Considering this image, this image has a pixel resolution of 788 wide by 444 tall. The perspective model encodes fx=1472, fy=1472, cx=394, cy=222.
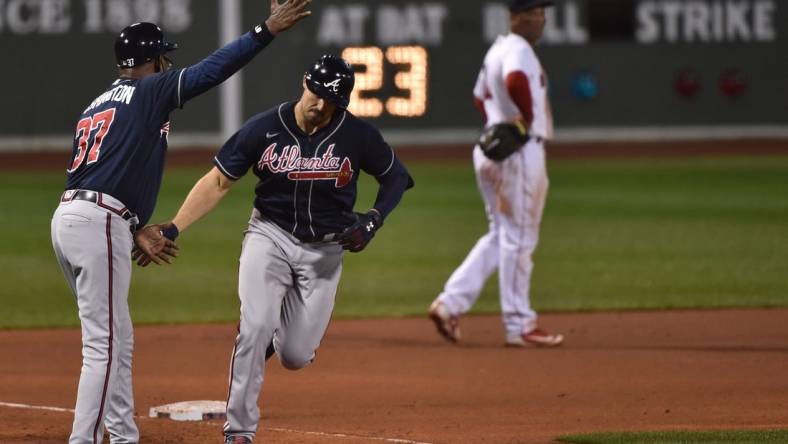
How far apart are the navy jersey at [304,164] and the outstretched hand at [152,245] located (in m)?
0.45

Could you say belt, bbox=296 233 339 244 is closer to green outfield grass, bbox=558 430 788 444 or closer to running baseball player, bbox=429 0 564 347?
green outfield grass, bbox=558 430 788 444

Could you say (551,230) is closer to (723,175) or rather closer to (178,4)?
(723,175)

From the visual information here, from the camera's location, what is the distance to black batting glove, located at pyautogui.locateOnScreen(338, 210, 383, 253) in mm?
6465

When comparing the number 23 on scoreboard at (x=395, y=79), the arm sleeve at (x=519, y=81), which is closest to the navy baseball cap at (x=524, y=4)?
the arm sleeve at (x=519, y=81)

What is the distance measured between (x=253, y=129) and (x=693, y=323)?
5045 mm

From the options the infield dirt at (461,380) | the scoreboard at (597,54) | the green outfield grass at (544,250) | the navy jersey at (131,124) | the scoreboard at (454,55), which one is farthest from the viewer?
the scoreboard at (597,54)

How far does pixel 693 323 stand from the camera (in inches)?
414

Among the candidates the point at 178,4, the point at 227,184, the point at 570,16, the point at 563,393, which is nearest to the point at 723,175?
the point at 570,16

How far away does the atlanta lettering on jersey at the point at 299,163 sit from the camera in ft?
21.1

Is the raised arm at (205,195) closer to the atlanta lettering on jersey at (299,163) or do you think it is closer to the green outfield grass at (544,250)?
the atlanta lettering on jersey at (299,163)

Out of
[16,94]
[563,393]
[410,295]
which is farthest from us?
[16,94]

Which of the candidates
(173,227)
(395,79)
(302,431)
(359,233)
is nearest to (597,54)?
(395,79)

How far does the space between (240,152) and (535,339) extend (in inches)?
141

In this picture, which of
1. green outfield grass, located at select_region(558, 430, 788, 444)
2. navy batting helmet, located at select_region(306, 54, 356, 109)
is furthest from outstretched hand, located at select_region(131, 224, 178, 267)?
green outfield grass, located at select_region(558, 430, 788, 444)
